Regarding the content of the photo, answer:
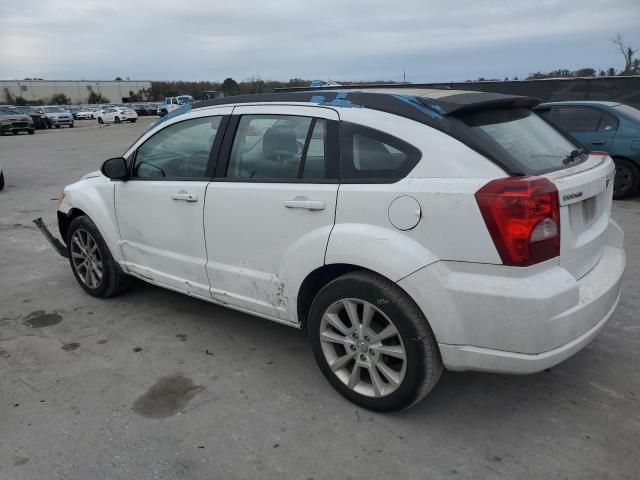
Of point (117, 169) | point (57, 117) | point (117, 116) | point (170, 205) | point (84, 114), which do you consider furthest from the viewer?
point (84, 114)

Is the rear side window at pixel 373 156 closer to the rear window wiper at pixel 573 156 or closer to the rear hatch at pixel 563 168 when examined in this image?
the rear hatch at pixel 563 168

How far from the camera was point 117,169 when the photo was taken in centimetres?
404

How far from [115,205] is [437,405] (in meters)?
2.86

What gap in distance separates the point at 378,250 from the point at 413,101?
32.3 inches

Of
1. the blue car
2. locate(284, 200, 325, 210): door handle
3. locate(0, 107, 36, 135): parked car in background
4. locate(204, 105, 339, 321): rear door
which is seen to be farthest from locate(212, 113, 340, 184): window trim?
locate(0, 107, 36, 135): parked car in background

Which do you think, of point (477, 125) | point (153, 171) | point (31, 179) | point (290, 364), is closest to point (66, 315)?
point (153, 171)

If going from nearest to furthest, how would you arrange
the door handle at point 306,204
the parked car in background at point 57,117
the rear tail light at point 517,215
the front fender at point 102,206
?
the rear tail light at point 517,215
the door handle at point 306,204
the front fender at point 102,206
the parked car in background at point 57,117

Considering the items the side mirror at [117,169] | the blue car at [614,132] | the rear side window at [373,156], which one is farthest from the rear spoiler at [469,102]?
the blue car at [614,132]

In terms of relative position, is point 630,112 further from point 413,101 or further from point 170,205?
point 170,205

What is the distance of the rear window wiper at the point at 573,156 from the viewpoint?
9.37ft

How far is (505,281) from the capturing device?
92.7 inches

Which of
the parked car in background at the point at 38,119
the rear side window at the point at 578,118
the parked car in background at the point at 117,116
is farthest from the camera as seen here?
the parked car in background at the point at 117,116

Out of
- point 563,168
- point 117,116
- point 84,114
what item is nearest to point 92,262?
point 563,168

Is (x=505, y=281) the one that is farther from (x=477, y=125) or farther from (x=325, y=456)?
(x=325, y=456)
